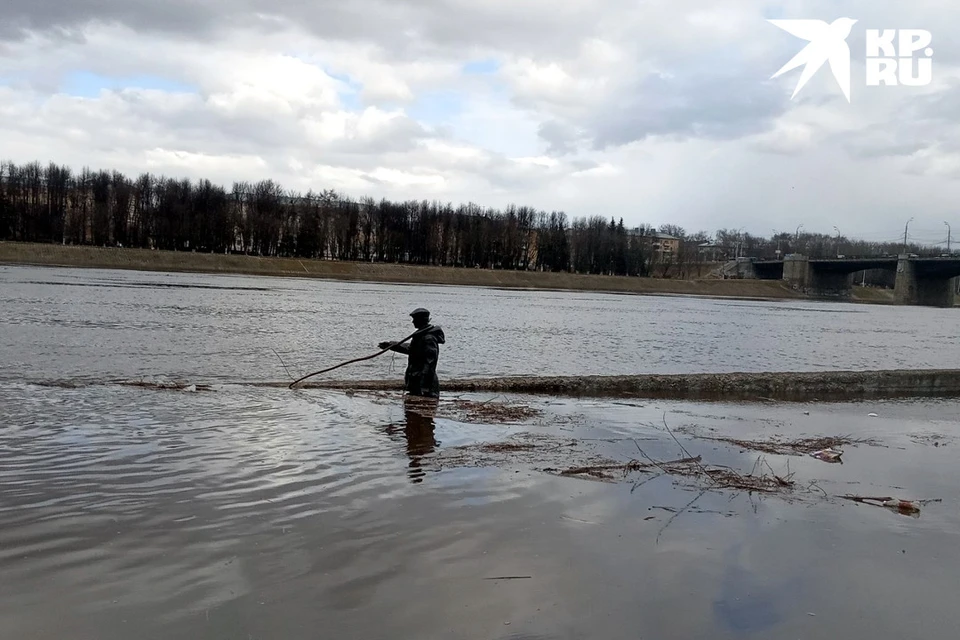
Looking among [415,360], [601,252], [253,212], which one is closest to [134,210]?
[253,212]

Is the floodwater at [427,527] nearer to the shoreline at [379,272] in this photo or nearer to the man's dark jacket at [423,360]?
the man's dark jacket at [423,360]

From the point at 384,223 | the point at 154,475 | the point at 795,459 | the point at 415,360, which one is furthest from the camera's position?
the point at 384,223

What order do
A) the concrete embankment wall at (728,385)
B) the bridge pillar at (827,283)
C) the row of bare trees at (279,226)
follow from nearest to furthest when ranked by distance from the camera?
1. the concrete embankment wall at (728,385)
2. the row of bare trees at (279,226)
3. the bridge pillar at (827,283)

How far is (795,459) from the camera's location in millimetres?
10734

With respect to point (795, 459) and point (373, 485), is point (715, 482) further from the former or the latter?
point (373, 485)

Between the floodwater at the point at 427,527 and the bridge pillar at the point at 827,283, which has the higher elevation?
the bridge pillar at the point at 827,283

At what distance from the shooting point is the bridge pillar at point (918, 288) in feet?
411

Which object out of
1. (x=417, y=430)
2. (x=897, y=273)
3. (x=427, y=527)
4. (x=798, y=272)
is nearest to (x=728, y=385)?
(x=417, y=430)

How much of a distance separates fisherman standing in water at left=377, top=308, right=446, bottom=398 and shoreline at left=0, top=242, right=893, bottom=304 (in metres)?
85.0

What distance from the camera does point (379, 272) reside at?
111 m

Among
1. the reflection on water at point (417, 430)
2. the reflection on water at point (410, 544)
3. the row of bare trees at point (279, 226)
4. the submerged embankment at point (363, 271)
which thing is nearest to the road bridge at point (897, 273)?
the submerged embankment at point (363, 271)

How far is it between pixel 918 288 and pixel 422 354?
136 metres

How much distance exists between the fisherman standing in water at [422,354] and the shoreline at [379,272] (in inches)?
3347

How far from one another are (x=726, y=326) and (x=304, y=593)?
50.4 meters
